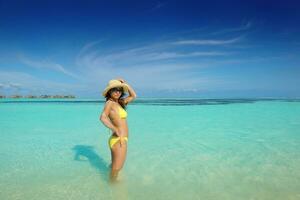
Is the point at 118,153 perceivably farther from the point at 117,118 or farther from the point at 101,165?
the point at 101,165

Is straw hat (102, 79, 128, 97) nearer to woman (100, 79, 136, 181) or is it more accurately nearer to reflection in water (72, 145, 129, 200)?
woman (100, 79, 136, 181)

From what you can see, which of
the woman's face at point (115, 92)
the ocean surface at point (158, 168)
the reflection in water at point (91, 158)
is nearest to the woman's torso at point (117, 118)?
the woman's face at point (115, 92)

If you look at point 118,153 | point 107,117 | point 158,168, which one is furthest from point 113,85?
point 158,168

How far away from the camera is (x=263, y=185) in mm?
4762

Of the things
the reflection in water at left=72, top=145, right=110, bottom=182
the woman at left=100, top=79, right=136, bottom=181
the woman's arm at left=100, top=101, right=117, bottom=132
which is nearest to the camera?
the woman's arm at left=100, top=101, right=117, bottom=132

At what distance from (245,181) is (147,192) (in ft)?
5.98

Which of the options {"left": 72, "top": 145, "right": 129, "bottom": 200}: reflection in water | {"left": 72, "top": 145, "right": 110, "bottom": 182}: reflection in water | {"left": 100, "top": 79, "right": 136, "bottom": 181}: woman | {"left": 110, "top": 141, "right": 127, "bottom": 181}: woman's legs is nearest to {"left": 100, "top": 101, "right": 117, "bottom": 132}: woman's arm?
{"left": 100, "top": 79, "right": 136, "bottom": 181}: woman

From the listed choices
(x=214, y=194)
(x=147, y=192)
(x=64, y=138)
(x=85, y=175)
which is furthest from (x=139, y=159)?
(x=64, y=138)

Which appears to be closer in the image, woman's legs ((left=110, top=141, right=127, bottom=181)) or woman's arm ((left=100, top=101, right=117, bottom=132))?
woman's arm ((left=100, top=101, right=117, bottom=132))

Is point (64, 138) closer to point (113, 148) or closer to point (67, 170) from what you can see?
point (67, 170)

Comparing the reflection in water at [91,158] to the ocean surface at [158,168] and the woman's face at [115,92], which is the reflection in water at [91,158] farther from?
the woman's face at [115,92]

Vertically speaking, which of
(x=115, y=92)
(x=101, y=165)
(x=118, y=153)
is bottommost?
(x=101, y=165)

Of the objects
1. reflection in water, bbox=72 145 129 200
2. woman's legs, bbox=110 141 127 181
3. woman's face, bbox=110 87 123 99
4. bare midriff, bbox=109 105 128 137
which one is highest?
woman's face, bbox=110 87 123 99

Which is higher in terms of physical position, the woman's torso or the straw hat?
the straw hat
